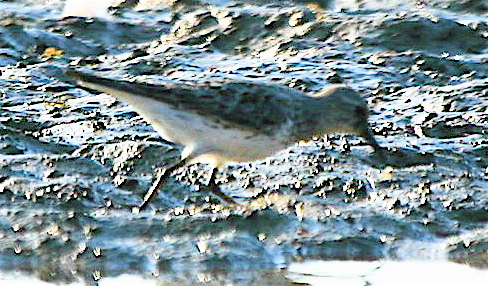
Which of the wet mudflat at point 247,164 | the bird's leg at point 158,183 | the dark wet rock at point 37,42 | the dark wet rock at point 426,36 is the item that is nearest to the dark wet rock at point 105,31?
the wet mudflat at point 247,164

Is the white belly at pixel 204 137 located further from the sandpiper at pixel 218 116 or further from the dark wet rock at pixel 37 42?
the dark wet rock at pixel 37 42

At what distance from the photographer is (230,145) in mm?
8008

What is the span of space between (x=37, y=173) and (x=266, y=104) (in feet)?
5.54

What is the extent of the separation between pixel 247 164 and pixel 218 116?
1132mm

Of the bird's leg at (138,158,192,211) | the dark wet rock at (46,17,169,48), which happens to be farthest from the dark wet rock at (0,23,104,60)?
the bird's leg at (138,158,192,211)

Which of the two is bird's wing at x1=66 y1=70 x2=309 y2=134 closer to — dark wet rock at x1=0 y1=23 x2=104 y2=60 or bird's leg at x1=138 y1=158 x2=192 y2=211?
bird's leg at x1=138 y1=158 x2=192 y2=211

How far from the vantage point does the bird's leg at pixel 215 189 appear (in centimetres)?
819


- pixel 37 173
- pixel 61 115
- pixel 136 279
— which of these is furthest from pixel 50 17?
pixel 136 279

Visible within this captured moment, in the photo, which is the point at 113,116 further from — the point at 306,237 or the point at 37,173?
the point at 306,237

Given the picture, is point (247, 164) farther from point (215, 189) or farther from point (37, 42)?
point (37, 42)

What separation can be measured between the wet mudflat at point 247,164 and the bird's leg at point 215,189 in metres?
0.07

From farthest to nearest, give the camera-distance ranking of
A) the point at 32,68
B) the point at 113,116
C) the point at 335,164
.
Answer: the point at 32,68 < the point at 113,116 < the point at 335,164

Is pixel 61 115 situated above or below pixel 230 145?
below

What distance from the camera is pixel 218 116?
7.96 meters
